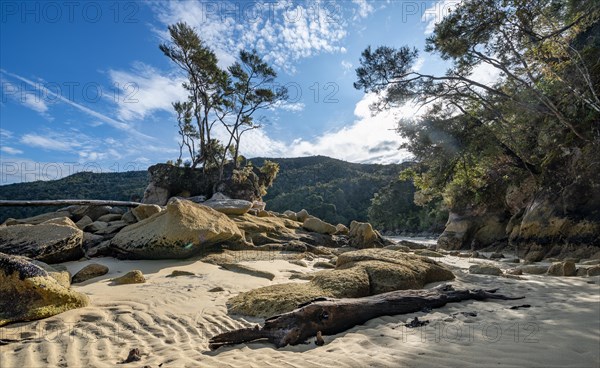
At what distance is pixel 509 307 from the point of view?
3736mm

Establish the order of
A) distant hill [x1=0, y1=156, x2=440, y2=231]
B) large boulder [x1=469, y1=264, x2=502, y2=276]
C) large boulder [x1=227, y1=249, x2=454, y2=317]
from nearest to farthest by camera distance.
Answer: large boulder [x1=227, y1=249, x2=454, y2=317] < large boulder [x1=469, y1=264, x2=502, y2=276] < distant hill [x1=0, y1=156, x2=440, y2=231]

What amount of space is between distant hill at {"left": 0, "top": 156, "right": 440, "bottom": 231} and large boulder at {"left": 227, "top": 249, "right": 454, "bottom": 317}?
101 ft

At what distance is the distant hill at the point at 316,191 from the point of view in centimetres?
3669

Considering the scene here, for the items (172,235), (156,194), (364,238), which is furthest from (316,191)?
(172,235)

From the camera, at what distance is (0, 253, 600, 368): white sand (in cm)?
237

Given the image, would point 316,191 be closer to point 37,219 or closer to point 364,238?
point 364,238

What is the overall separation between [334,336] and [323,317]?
214 mm

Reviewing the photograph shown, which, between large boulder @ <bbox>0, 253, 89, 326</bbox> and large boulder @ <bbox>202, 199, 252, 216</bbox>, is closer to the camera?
large boulder @ <bbox>0, 253, 89, 326</bbox>

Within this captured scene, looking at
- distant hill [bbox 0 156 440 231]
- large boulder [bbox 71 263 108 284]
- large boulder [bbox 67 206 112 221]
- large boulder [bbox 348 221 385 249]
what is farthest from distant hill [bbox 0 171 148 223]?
large boulder [bbox 71 263 108 284]

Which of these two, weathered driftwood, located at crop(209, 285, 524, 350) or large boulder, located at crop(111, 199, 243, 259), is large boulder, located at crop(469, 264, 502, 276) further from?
large boulder, located at crop(111, 199, 243, 259)

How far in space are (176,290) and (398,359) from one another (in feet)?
12.4

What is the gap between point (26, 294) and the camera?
3.60 m

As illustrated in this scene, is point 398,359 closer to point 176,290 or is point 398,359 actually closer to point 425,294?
point 425,294

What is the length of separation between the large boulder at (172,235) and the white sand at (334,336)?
2515 millimetres
